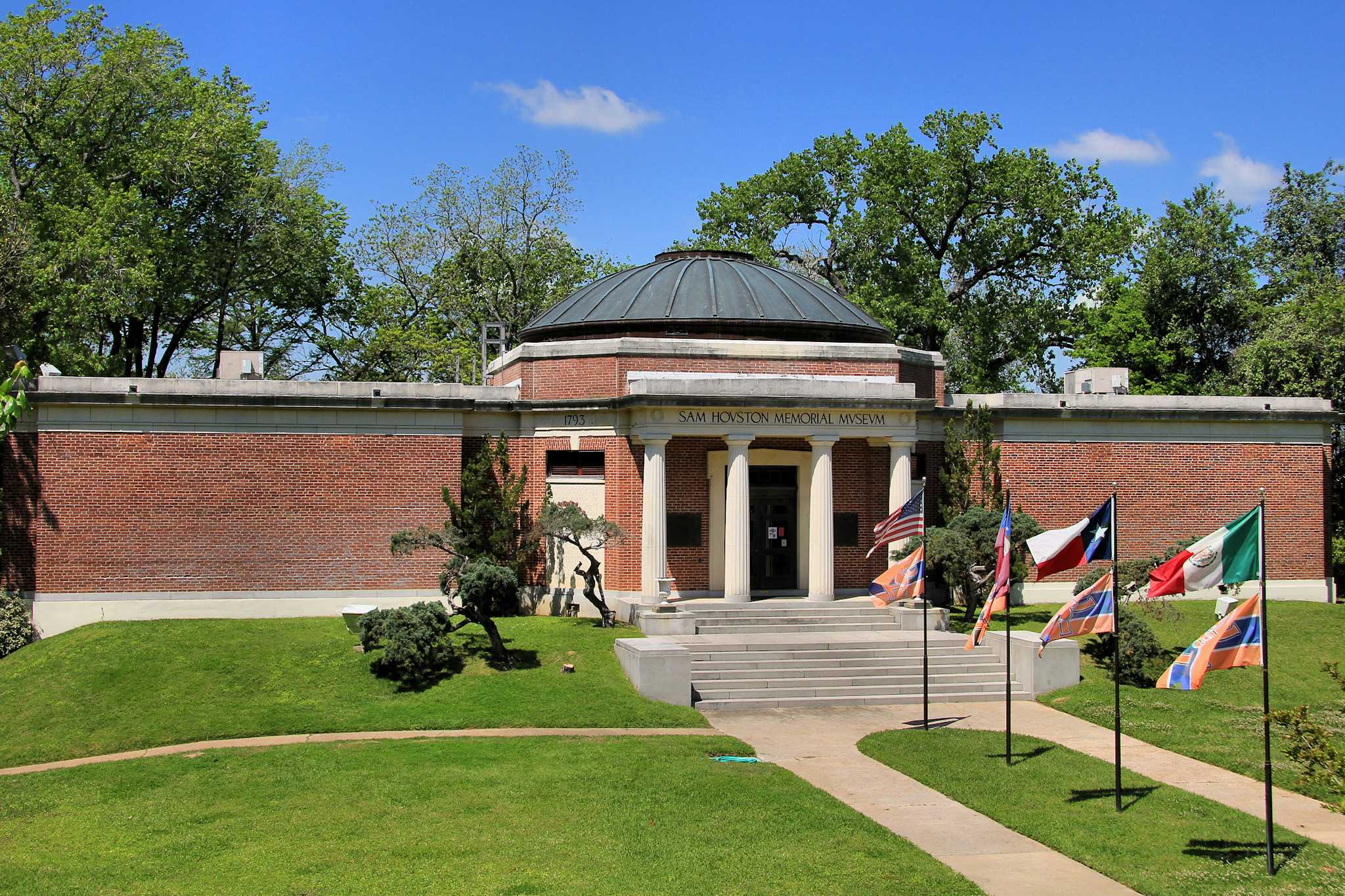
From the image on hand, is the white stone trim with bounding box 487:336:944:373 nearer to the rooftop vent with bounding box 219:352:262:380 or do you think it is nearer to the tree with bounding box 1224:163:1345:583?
the rooftop vent with bounding box 219:352:262:380

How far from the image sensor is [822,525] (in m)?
29.8

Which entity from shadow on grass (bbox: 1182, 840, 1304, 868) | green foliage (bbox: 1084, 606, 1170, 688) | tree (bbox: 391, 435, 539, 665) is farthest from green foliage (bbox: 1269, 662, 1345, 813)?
tree (bbox: 391, 435, 539, 665)

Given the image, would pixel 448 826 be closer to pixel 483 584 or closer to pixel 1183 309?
pixel 483 584

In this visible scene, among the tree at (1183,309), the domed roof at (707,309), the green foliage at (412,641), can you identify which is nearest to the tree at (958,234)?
the tree at (1183,309)

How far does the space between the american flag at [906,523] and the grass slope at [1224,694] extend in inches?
188

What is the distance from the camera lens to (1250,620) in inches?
595

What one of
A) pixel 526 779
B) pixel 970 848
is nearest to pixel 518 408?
pixel 526 779

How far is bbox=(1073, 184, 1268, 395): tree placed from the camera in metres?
51.6

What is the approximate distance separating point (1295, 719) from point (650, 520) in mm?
17072

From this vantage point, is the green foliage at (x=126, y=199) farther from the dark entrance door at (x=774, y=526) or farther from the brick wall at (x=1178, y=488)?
the brick wall at (x=1178, y=488)

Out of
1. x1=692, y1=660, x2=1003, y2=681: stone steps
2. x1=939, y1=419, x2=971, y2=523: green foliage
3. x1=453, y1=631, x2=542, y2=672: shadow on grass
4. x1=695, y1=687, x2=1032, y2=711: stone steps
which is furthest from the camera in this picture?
x1=939, y1=419, x2=971, y2=523: green foliage

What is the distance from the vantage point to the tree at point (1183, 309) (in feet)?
169

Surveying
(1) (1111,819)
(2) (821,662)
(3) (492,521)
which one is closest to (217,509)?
(3) (492,521)

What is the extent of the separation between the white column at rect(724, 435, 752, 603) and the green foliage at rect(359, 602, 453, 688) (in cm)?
737
